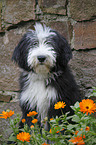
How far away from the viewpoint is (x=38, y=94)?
2.02 metres

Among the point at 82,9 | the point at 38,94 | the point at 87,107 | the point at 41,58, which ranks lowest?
the point at 38,94

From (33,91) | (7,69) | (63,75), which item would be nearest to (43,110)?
(33,91)

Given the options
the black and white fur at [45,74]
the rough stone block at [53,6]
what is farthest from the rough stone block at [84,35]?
the black and white fur at [45,74]

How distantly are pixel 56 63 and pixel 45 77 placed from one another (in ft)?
0.63

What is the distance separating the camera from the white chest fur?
77.7 inches

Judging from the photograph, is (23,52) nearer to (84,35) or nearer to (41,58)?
(41,58)

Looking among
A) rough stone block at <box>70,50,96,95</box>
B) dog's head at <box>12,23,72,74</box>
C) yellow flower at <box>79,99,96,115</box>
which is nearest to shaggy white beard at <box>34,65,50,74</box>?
dog's head at <box>12,23,72,74</box>

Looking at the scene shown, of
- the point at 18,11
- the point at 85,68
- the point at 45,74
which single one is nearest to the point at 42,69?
the point at 45,74

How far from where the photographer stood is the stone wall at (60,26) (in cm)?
233

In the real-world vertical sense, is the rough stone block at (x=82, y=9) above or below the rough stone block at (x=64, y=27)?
above

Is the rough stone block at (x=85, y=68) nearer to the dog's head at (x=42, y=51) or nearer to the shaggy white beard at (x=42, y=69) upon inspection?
the dog's head at (x=42, y=51)

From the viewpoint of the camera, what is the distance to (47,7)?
242 cm

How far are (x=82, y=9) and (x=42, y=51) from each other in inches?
33.9

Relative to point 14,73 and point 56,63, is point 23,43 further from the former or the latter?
point 14,73
